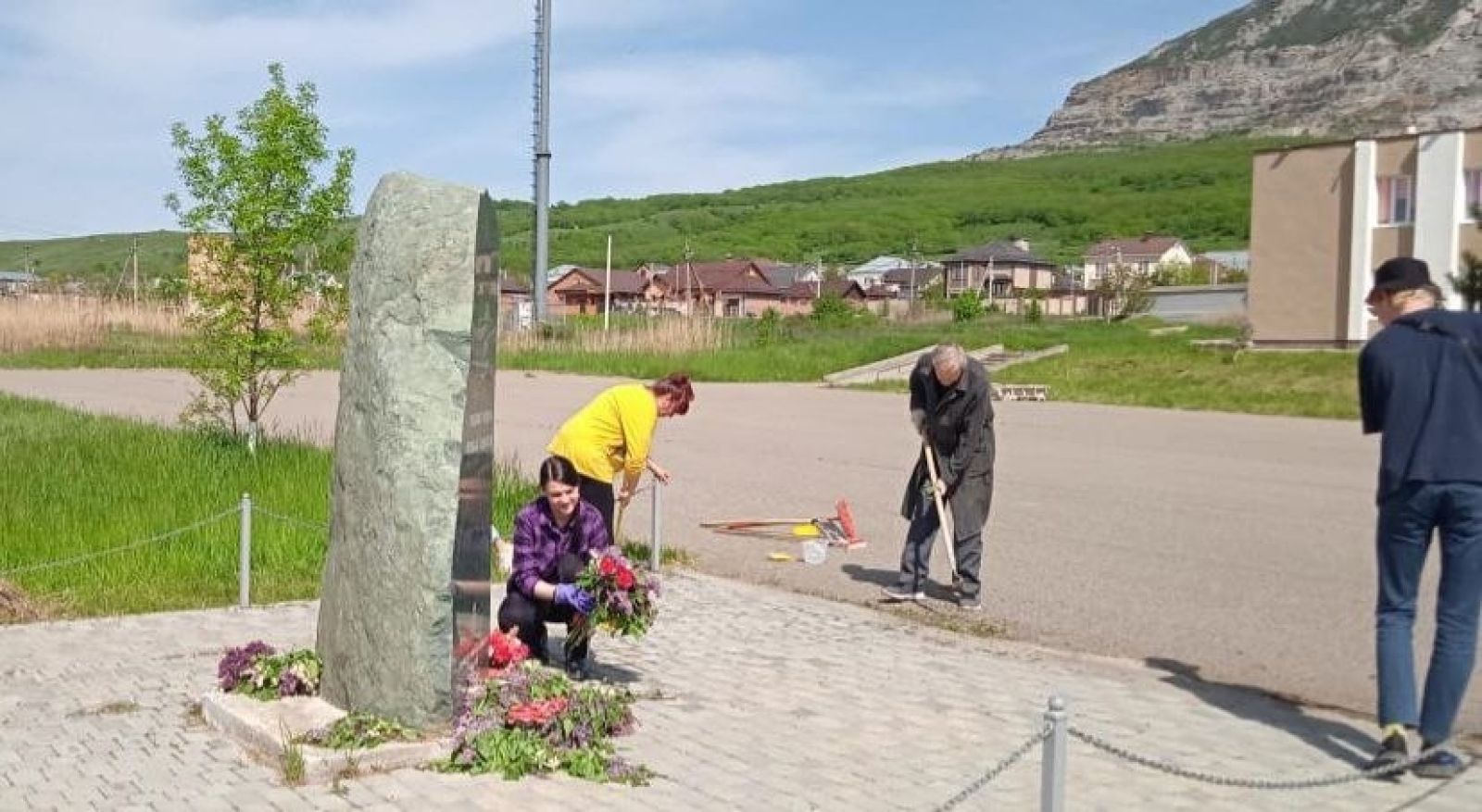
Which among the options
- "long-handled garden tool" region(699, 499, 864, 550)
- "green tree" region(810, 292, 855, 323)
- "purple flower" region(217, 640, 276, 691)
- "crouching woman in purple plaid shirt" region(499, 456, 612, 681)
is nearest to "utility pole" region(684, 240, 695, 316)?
"green tree" region(810, 292, 855, 323)

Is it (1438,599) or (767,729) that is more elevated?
(1438,599)

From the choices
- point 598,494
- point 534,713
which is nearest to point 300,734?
point 534,713

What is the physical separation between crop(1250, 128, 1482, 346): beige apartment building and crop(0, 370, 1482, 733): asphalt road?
13.6 metres

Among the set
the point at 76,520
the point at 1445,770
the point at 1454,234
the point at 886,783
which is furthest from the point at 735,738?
the point at 1454,234

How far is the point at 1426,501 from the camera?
18.9ft

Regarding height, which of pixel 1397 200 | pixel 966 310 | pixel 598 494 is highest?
pixel 1397 200

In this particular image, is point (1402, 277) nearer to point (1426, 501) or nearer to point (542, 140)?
Answer: point (1426, 501)

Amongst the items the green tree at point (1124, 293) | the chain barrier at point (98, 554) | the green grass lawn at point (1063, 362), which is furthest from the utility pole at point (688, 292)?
the chain barrier at point (98, 554)

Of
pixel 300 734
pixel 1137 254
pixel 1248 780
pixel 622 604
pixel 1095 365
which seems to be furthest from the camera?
pixel 1137 254

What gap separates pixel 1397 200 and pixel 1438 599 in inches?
1422

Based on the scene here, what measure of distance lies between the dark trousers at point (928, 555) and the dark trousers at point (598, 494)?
218 centimetres

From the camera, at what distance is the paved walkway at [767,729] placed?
537 centimetres

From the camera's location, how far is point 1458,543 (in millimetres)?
5727

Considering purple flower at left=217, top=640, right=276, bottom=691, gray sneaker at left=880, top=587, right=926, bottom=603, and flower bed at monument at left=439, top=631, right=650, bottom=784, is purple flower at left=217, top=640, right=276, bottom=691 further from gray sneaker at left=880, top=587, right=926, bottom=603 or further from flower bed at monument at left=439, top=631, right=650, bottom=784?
gray sneaker at left=880, top=587, right=926, bottom=603
